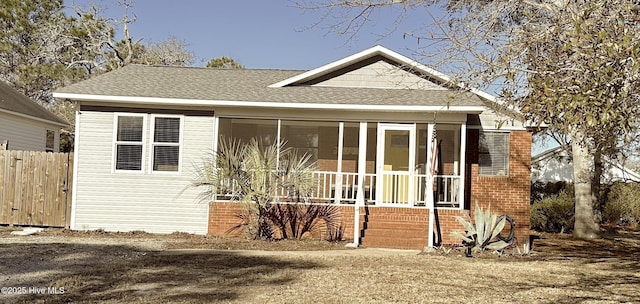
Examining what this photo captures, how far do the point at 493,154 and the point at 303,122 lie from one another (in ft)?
15.3

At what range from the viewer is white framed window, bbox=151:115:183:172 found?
1506 cm

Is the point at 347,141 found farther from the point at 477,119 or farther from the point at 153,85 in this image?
the point at 153,85

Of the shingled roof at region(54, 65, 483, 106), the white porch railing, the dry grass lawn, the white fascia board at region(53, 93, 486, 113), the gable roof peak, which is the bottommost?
the dry grass lawn

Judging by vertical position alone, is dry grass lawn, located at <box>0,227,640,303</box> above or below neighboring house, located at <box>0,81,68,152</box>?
below

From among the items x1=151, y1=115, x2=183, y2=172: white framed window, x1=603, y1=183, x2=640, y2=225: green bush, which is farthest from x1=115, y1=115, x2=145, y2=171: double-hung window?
x1=603, y1=183, x2=640, y2=225: green bush

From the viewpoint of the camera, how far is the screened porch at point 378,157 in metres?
14.8

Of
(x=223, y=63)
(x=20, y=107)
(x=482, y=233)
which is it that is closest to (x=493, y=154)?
(x=482, y=233)

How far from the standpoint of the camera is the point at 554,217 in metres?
21.1

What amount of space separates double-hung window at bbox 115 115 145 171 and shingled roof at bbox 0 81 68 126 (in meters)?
8.97

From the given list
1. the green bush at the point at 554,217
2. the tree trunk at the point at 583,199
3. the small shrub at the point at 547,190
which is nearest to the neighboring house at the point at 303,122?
the tree trunk at the point at 583,199

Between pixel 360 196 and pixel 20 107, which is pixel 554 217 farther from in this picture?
pixel 20 107

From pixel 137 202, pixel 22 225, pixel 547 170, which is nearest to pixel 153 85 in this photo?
pixel 137 202

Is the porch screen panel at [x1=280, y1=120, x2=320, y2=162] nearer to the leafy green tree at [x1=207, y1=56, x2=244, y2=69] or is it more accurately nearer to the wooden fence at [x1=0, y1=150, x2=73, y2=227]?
the wooden fence at [x1=0, y1=150, x2=73, y2=227]

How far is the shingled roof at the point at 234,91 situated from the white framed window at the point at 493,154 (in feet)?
3.80
